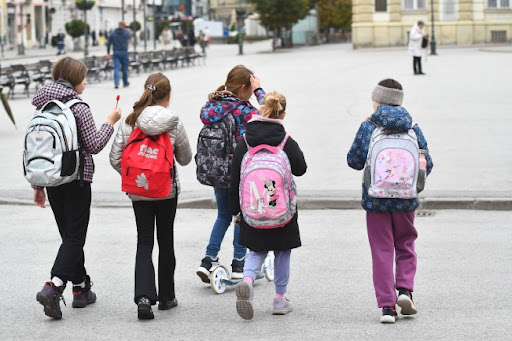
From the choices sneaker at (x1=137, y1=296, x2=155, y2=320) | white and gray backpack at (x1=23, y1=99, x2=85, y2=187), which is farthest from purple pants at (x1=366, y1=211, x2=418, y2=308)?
white and gray backpack at (x1=23, y1=99, x2=85, y2=187)

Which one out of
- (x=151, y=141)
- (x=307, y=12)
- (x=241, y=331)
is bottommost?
(x=241, y=331)

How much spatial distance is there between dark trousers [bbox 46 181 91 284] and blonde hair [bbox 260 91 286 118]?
1280mm

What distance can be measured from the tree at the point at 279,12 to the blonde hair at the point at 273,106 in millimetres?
54498

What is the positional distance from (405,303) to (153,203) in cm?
177

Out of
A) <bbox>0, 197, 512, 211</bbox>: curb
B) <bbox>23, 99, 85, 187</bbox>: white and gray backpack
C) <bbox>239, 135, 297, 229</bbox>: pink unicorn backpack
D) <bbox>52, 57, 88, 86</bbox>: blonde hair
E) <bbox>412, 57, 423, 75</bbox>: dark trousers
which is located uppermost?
<bbox>412, 57, 423, 75</bbox>: dark trousers

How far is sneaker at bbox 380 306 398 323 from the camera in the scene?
22.6 ft

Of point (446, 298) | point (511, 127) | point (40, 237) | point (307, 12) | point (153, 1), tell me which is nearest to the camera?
point (446, 298)

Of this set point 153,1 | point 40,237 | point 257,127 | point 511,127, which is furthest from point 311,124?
point 153,1

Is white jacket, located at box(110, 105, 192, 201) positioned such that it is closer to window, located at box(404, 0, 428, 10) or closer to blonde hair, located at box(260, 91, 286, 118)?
blonde hair, located at box(260, 91, 286, 118)

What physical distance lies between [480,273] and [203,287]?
2140 millimetres

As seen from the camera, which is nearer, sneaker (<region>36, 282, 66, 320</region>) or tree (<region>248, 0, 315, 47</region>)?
sneaker (<region>36, 282, 66, 320</region>)

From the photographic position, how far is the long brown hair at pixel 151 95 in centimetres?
712

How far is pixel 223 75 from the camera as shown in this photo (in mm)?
36812

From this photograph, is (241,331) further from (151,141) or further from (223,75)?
(223,75)
